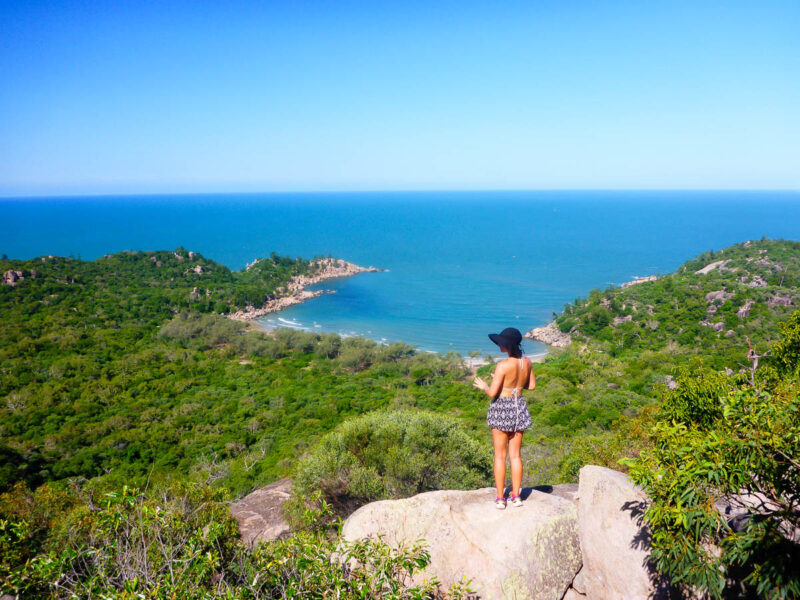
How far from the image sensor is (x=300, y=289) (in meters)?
84.8

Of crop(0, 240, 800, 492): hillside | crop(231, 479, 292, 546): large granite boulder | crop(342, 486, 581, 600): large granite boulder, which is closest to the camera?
crop(342, 486, 581, 600): large granite boulder

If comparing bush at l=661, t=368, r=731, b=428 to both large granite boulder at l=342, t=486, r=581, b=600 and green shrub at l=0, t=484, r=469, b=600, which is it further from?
green shrub at l=0, t=484, r=469, b=600

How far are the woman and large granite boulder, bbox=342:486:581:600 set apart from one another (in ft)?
1.28

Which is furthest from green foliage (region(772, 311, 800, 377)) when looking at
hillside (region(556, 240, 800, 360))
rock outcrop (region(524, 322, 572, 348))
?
rock outcrop (region(524, 322, 572, 348))

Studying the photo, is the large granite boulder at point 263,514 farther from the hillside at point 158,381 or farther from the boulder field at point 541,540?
the hillside at point 158,381

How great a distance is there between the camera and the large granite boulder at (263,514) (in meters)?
10.7

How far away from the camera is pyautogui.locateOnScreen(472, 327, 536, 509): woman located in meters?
5.75

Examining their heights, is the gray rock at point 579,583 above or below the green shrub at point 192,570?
below

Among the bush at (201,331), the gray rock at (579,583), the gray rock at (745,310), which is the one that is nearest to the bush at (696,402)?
the gray rock at (579,583)

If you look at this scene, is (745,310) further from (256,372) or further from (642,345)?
(256,372)

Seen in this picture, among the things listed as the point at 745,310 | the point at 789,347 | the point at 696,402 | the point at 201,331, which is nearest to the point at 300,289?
the point at 201,331

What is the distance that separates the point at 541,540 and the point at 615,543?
0.97 metres

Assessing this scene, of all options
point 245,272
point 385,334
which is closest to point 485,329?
point 385,334

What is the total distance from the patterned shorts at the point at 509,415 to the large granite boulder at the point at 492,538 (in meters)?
1.25
